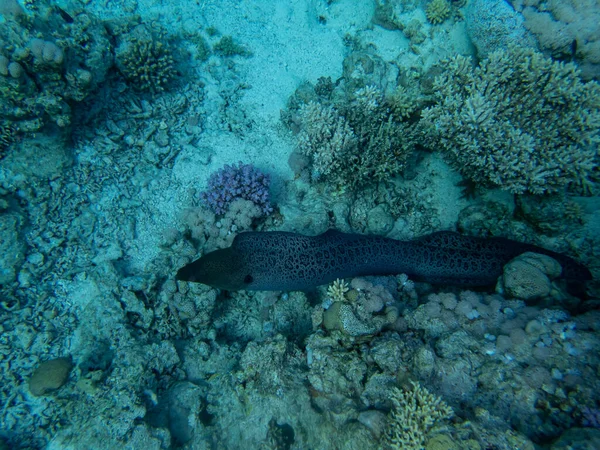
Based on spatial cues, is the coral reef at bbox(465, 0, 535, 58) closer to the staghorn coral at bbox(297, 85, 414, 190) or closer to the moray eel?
the staghorn coral at bbox(297, 85, 414, 190)

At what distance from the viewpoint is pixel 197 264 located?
4473mm

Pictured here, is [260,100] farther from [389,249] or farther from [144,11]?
[389,249]

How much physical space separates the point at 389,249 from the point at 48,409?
566 centimetres

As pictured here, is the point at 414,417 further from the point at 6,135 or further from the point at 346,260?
the point at 6,135

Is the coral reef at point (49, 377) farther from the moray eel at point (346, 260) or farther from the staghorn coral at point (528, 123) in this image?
the staghorn coral at point (528, 123)

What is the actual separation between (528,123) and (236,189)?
5022mm

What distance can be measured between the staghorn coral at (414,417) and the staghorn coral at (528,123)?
12.0ft

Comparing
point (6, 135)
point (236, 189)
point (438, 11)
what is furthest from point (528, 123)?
point (6, 135)

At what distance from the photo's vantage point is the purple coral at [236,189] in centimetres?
541

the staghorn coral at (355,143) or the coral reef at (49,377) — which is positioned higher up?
the staghorn coral at (355,143)

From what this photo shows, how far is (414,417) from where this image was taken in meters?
3.05

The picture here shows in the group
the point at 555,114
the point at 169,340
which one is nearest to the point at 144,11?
the point at 169,340

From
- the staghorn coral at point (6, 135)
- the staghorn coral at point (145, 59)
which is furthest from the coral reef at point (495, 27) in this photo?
the staghorn coral at point (6, 135)

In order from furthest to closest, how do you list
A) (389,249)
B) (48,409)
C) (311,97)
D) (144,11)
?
(144,11) → (311,97) → (389,249) → (48,409)
